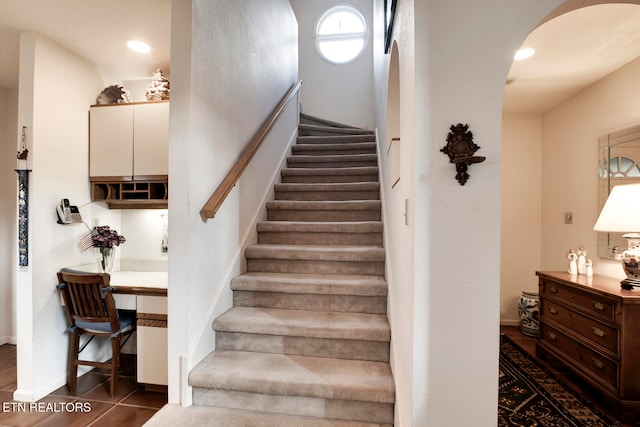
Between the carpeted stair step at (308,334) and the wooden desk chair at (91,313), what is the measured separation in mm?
857

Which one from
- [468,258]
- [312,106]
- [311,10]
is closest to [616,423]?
[468,258]

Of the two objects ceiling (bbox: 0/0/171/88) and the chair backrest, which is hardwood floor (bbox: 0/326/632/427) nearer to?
the chair backrest

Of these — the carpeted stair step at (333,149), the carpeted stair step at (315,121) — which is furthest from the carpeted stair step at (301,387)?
the carpeted stair step at (315,121)

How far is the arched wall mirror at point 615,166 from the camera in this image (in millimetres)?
2471

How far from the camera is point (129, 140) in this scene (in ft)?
8.76

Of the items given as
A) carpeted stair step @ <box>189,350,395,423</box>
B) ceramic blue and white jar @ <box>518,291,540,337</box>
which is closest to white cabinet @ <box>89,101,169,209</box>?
carpeted stair step @ <box>189,350,395,423</box>

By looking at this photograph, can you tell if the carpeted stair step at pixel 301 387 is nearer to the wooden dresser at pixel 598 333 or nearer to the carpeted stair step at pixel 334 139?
the wooden dresser at pixel 598 333

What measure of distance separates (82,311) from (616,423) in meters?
3.63

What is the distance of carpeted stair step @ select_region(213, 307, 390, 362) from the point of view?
183cm

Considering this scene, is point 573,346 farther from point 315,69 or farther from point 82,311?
point 315,69

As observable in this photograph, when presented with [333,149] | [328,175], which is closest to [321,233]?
[328,175]

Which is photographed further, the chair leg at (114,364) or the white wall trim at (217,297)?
the chair leg at (114,364)

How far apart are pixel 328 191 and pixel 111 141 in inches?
77.3

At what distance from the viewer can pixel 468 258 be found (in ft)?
3.86
